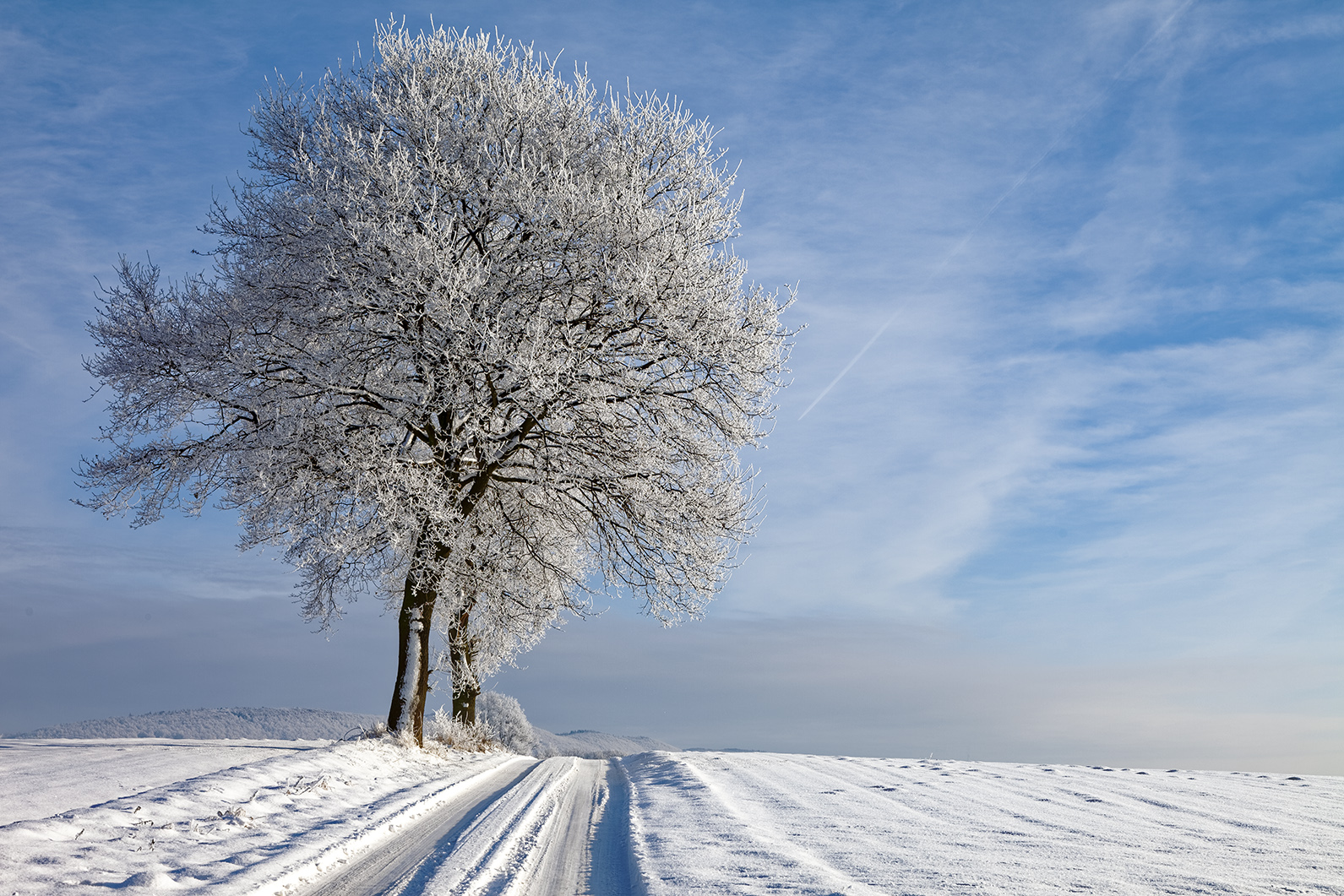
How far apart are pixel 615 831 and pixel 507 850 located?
1.69 metres

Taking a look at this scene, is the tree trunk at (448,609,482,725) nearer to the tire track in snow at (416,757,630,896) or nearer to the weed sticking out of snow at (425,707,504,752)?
the weed sticking out of snow at (425,707,504,752)

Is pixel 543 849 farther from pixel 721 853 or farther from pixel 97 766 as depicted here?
pixel 97 766

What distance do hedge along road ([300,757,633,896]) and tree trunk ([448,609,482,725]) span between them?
9.29 meters

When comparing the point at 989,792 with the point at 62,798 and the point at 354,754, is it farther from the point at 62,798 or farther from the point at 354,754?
the point at 62,798

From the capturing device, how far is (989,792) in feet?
38.4

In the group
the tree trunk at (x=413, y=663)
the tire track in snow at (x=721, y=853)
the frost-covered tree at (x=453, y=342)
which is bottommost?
the tire track in snow at (x=721, y=853)

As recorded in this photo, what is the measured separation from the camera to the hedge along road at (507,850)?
6008 mm

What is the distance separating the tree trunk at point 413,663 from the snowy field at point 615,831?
7.05 feet

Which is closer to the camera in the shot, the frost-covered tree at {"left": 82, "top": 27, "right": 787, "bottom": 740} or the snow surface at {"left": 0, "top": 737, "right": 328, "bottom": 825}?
the snow surface at {"left": 0, "top": 737, "right": 328, "bottom": 825}

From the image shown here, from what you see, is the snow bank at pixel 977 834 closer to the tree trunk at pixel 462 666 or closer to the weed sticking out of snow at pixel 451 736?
the weed sticking out of snow at pixel 451 736

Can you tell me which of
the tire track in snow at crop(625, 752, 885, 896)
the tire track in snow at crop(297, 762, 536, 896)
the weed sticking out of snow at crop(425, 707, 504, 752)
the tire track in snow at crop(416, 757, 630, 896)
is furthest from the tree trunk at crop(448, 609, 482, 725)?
the tire track in snow at crop(625, 752, 885, 896)

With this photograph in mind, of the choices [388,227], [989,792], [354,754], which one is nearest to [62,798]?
[354,754]

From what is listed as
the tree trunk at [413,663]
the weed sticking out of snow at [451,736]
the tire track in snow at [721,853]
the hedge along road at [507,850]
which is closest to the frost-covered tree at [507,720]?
the weed sticking out of snow at [451,736]

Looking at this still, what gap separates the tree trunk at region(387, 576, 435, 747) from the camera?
595 inches
